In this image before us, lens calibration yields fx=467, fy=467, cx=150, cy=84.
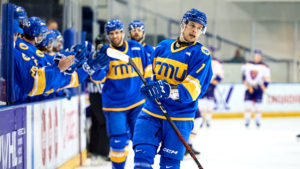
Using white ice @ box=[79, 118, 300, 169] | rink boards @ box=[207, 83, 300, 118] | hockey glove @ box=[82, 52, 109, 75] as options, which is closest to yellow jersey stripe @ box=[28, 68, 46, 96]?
hockey glove @ box=[82, 52, 109, 75]

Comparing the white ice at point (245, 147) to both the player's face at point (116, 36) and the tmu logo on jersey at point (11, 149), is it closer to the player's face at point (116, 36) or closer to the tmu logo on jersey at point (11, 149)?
the player's face at point (116, 36)

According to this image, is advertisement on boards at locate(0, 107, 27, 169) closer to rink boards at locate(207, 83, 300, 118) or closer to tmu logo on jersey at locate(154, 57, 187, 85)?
tmu logo on jersey at locate(154, 57, 187, 85)

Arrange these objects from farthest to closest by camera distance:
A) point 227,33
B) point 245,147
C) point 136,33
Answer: point 227,33 < point 245,147 < point 136,33

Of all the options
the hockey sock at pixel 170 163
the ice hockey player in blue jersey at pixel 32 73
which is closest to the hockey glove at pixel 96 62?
the ice hockey player in blue jersey at pixel 32 73

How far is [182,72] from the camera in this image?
2771 mm

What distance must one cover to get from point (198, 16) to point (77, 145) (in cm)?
277

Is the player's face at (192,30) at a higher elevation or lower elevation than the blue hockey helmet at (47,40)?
higher

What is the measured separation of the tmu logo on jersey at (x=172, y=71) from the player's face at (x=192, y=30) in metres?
0.16

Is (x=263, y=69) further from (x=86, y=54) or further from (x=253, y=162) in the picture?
(x=86, y=54)

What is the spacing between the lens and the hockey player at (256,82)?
8.77 metres

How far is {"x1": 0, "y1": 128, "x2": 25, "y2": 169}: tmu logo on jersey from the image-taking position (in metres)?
2.66

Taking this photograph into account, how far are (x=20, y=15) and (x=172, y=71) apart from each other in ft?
3.86

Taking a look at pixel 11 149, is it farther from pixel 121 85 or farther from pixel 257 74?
pixel 257 74

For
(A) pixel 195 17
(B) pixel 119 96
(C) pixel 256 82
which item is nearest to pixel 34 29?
(B) pixel 119 96
